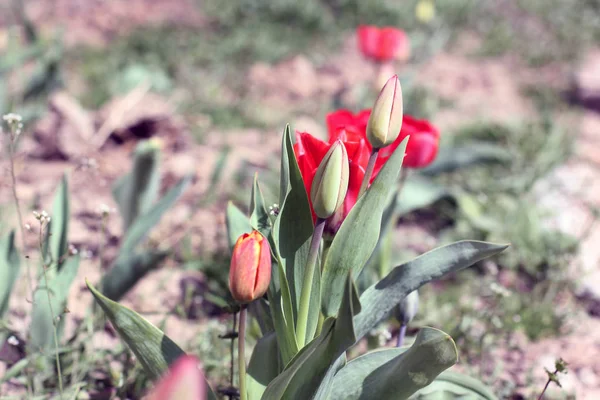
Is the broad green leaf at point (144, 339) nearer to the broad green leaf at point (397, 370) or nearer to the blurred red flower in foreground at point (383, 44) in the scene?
the broad green leaf at point (397, 370)

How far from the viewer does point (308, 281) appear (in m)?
1.11

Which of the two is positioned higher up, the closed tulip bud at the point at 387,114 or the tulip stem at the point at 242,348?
the closed tulip bud at the point at 387,114

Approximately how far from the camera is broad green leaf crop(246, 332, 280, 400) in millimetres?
1271

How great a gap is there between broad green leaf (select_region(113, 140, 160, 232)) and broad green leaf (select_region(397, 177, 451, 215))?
1037 millimetres

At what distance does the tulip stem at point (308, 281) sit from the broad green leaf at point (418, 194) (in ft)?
4.96

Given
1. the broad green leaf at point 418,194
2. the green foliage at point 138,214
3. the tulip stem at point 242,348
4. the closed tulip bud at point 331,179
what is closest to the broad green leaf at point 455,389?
the tulip stem at point 242,348

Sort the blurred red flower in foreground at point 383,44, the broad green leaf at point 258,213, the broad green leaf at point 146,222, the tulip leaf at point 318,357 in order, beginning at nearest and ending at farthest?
the tulip leaf at point 318,357 < the broad green leaf at point 258,213 < the broad green leaf at point 146,222 < the blurred red flower in foreground at point 383,44

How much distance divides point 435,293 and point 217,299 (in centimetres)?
79

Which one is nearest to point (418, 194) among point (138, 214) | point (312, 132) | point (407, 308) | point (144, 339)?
point (312, 132)

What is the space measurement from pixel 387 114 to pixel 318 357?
1.36ft

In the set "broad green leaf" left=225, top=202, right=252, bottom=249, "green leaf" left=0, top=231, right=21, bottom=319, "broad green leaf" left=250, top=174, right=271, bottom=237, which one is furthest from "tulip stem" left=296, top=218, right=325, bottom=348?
"green leaf" left=0, top=231, right=21, bottom=319

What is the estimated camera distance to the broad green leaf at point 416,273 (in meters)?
1.08

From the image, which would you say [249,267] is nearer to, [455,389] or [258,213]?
[258,213]

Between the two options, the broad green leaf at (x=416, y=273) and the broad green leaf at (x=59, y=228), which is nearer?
the broad green leaf at (x=416, y=273)
